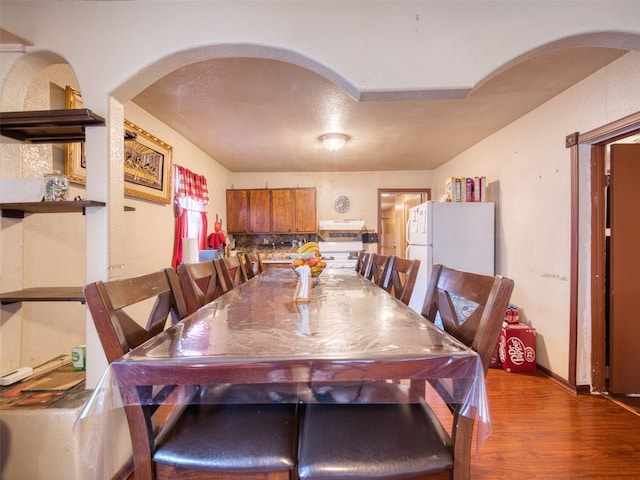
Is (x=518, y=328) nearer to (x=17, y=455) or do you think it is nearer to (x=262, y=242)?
(x=17, y=455)

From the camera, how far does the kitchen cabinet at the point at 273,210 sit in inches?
203

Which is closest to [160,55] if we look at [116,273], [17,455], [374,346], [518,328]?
[116,273]

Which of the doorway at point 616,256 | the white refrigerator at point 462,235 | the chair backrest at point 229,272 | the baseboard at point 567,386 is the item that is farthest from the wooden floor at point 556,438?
the chair backrest at point 229,272

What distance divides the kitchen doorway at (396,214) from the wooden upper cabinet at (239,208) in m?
2.35

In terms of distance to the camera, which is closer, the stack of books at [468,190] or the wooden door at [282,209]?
the stack of books at [468,190]

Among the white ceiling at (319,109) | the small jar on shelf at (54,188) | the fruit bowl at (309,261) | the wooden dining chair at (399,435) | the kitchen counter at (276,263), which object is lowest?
the wooden dining chair at (399,435)

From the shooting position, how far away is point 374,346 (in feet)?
2.82

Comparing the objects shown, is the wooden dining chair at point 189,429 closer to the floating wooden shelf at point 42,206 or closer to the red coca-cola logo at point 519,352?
the floating wooden shelf at point 42,206

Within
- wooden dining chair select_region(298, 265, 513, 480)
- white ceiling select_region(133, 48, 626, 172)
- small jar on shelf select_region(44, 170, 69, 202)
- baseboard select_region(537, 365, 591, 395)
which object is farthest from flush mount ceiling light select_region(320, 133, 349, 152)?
baseboard select_region(537, 365, 591, 395)

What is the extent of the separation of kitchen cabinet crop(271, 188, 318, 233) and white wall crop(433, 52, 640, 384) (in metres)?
2.75

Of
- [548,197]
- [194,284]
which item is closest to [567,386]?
[548,197]

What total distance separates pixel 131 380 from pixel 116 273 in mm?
949

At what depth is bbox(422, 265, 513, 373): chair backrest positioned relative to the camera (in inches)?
34.7

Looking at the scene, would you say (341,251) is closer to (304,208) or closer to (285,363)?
(304,208)
